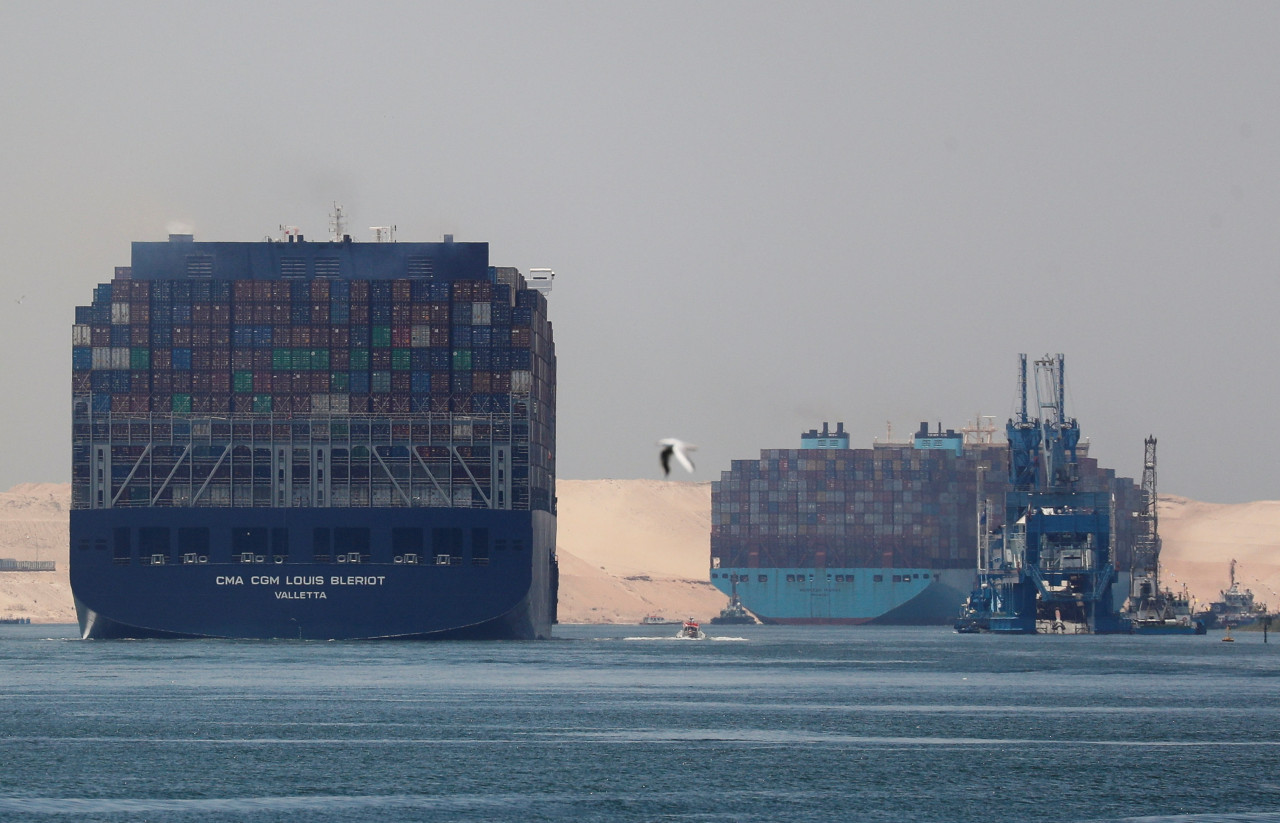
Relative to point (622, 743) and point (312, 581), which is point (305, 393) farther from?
point (622, 743)

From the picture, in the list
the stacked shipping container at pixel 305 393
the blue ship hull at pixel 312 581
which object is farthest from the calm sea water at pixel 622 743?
the stacked shipping container at pixel 305 393

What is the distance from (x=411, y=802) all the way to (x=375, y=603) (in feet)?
325

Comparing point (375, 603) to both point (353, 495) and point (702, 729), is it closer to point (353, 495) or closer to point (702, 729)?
point (353, 495)

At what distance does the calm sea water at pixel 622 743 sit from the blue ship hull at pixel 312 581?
22.0 meters

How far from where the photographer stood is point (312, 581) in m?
167

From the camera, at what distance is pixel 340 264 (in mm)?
180625

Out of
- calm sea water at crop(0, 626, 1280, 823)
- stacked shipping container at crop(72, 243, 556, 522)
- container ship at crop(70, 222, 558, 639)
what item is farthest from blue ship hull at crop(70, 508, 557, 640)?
calm sea water at crop(0, 626, 1280, 823)

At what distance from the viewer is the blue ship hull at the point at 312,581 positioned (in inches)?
6575

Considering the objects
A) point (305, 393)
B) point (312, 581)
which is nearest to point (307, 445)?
point (305, 393)

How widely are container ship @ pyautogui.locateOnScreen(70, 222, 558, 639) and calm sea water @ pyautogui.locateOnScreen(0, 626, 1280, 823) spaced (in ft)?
75.2

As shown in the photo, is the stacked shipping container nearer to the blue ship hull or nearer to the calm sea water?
the blue ship hull

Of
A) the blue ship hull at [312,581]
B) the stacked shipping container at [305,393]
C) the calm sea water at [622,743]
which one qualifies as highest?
the stacked shipping container at [305,393]

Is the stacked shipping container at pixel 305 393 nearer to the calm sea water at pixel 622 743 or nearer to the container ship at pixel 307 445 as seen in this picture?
the container ship at pixel 307 445

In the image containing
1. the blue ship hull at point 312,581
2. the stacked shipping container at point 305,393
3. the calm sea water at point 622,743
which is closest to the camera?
the calm sea water at point 622,743
